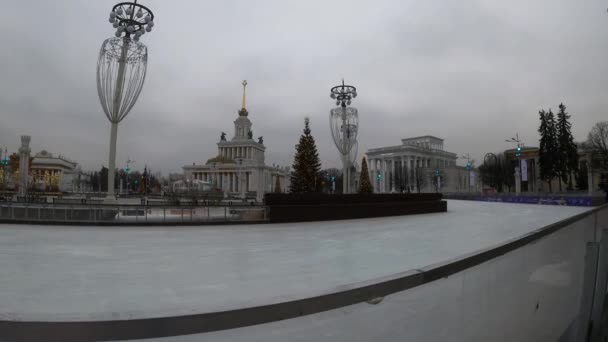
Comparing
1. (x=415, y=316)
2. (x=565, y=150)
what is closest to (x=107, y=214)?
(x=415, y=316)

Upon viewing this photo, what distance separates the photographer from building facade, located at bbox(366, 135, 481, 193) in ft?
285

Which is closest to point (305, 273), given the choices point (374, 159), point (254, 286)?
point (254, 286)

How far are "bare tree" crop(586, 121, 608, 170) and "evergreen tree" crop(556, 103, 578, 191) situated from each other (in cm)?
967

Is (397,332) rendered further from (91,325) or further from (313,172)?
(313,172)

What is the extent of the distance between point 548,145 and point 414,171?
3538 cm

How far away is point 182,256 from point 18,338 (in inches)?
165

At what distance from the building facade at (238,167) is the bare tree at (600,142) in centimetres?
6213

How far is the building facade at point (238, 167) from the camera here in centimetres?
8588

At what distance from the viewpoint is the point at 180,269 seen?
6.17 metres

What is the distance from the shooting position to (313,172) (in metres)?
31.7

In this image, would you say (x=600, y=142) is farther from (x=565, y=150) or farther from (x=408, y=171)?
(x=408, y=171)

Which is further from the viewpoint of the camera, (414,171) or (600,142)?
(414,171)

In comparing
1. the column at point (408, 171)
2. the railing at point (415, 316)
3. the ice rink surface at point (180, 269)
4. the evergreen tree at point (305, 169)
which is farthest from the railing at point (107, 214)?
the column at point (408, 171)

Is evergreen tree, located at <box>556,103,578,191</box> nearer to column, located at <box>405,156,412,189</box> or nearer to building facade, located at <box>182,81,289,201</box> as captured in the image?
column, located at <box>405,156,412,189</box>
